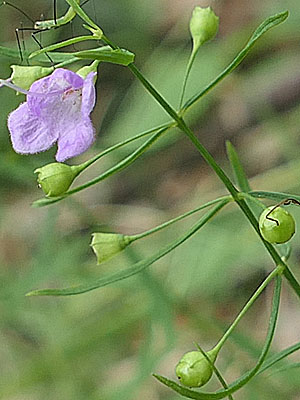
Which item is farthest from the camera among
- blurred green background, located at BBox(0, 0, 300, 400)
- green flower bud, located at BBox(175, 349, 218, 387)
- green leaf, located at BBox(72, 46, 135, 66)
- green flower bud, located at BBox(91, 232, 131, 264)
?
blurred green background, located at BBox(0, 0, 300, 400)

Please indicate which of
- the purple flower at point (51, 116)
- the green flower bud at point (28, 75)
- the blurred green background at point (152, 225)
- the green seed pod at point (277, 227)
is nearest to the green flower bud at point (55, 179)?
the purple flower at point (51, 116)

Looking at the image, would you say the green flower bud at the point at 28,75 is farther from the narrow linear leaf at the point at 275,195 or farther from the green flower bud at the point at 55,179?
the narrow linear leaf at the point at 275,195

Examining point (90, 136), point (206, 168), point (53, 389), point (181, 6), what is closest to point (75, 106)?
point (90, 136)

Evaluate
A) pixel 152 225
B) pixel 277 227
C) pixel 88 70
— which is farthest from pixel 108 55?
pixel 152 225

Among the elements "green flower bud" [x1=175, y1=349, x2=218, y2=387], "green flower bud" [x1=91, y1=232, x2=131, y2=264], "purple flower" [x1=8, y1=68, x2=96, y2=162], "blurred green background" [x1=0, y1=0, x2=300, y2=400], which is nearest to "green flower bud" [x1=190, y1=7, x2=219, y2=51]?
"purple flower" [x1=8, y1=68, x2=96, y2=162]

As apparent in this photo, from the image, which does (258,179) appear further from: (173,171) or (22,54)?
(22,54)

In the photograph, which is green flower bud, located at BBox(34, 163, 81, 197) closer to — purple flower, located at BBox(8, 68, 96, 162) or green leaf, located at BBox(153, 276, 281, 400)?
purple flower, located at BBox(8, 68, 96, 162)
